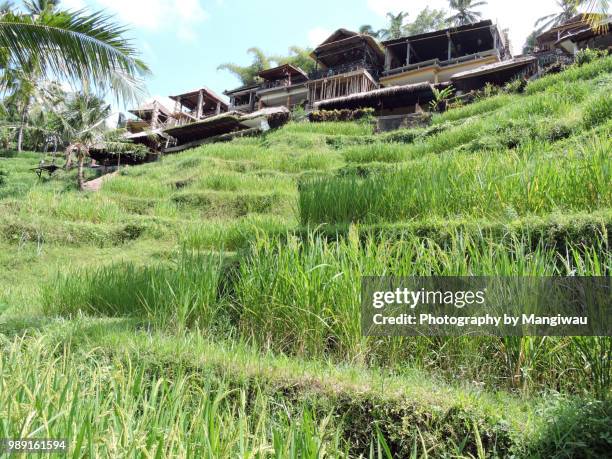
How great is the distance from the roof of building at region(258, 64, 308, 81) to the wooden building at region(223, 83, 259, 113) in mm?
2042

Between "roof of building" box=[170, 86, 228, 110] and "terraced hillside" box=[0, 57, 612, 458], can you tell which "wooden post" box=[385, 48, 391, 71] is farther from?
"terraced hillside" box=[0, 57, 612, 458]

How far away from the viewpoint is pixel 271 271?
124 inches

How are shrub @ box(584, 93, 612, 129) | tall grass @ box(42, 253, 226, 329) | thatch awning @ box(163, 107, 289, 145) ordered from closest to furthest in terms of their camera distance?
tall grass @ box(42, 253, 226, 329) < shrub @ box(584, 93, 612, 129) < thatch awning @ box(163, 107, 289, 145)

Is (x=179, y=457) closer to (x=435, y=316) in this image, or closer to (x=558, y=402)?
(x=558, y=402)

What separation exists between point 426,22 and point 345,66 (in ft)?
48.7

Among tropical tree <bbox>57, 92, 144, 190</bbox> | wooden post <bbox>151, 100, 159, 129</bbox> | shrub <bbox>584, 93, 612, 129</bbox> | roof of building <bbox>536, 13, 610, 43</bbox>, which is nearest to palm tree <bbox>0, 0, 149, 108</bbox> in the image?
shrub <bbox>584, 93, 612, 129</bbox>

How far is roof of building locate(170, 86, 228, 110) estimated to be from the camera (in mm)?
30477

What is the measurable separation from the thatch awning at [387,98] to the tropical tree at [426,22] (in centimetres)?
1884

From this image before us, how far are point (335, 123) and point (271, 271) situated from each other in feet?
47.8

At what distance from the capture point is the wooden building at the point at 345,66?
952 inches

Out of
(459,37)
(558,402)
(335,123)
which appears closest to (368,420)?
(558,402)

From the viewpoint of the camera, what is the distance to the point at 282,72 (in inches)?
1118

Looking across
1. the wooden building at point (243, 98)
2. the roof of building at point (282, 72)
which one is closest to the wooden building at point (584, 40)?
the roof of building at point (282, 72)

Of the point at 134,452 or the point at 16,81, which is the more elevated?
the point at 16,81
